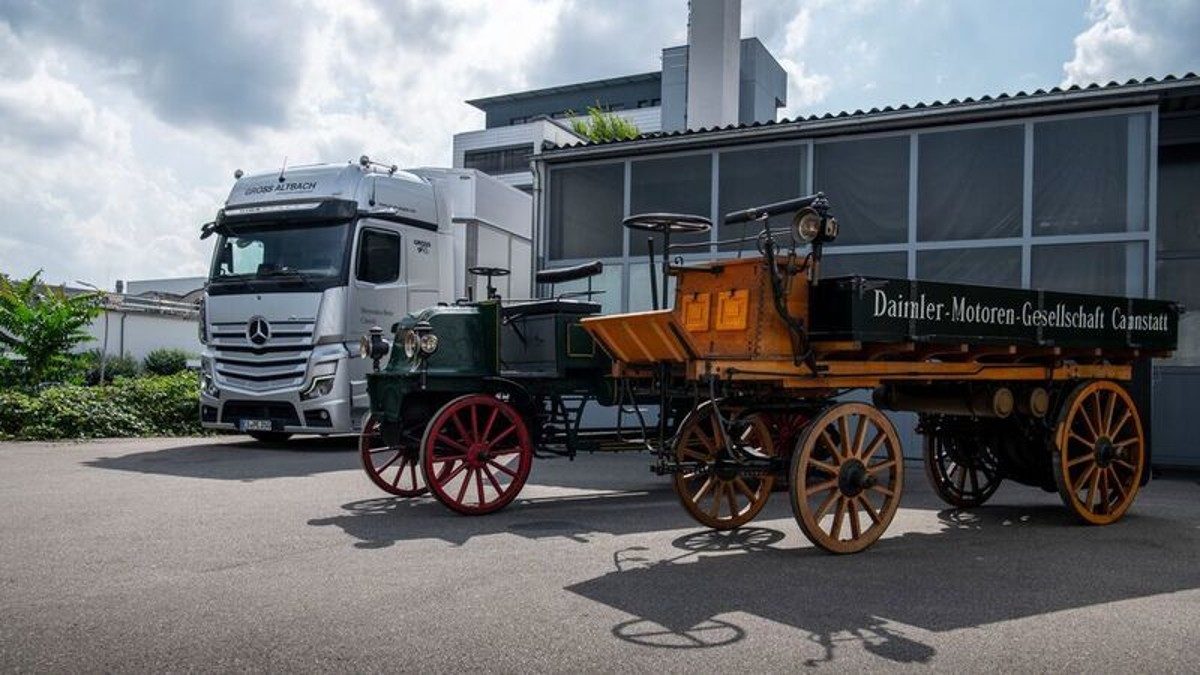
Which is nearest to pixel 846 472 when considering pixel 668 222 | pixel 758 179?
pixel 668 222

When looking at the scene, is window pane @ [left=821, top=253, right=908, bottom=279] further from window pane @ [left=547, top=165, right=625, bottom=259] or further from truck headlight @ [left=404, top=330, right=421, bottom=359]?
truck headlight @ [left=404, top=330, right=421, bottom=359]

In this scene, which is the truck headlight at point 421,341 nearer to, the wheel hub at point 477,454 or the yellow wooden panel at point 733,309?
the wheel hub at point 477,454

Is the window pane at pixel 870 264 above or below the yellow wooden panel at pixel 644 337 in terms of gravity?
above

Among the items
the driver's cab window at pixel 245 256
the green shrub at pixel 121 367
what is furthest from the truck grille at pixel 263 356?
the green shrub at pixel 121 367

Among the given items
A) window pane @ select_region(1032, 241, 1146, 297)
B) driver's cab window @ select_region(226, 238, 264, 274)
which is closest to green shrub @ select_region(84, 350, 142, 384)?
driver's cab window @ select_region(226, 238, 264, 274)

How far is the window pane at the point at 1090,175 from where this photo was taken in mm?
11922

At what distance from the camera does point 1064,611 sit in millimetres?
4926

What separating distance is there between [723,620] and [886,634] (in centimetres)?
72

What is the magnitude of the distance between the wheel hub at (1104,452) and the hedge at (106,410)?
492 inches

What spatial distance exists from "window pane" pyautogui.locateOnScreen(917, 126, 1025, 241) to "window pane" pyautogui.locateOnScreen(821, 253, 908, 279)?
0.41 m

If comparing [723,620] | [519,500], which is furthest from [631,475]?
[723,620]

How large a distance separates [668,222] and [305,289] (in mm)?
6914

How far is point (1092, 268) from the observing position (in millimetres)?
12062

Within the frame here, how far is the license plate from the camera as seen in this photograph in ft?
40.8
